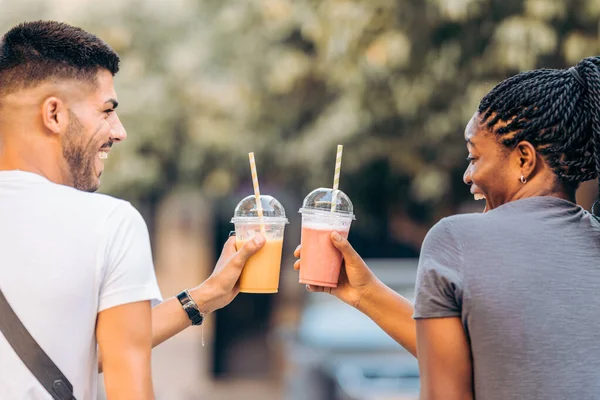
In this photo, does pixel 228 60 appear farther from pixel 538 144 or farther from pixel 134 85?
pixel 538 144

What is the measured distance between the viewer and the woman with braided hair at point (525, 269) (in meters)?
2.32

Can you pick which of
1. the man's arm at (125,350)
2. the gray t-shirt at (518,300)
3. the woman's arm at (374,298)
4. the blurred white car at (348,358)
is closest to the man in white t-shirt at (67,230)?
the man's arm at (125,350)

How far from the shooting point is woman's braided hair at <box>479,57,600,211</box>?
2516mm

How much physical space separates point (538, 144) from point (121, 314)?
122 centimetres

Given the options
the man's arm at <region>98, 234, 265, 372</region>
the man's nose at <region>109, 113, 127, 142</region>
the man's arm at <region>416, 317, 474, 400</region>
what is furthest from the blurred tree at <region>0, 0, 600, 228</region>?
the man's arm at <region>416, 317, 474, 400</region>

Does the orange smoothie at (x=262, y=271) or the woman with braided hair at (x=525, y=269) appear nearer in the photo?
the woman with braided hair at (x=525, y=269)

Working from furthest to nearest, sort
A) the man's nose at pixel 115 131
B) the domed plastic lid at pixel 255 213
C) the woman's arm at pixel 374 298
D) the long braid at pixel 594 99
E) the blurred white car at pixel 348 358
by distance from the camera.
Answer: the blurred white car at pixel 348 358, the domed plastic lid at pixel 255 213, the woman's arm at pixel 374 298, the man's nose at pixel 115 131, the long braid at pixel 594 99

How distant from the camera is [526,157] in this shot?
101 inches

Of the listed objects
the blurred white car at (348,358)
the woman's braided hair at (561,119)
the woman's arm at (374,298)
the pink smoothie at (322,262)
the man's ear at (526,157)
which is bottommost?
the blurred white car at (348,358)

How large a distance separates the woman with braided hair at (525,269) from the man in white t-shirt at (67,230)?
2.51 feet

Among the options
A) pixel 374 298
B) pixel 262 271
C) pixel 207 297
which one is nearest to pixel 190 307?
pixel 207 297

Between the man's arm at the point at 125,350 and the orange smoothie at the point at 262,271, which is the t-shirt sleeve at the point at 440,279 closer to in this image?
the man's arm at the point at 125,350

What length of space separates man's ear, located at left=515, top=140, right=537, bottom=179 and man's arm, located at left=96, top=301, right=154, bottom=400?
1.11 m

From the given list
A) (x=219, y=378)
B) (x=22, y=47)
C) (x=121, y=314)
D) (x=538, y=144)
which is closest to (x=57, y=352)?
(x=121, y=314)
